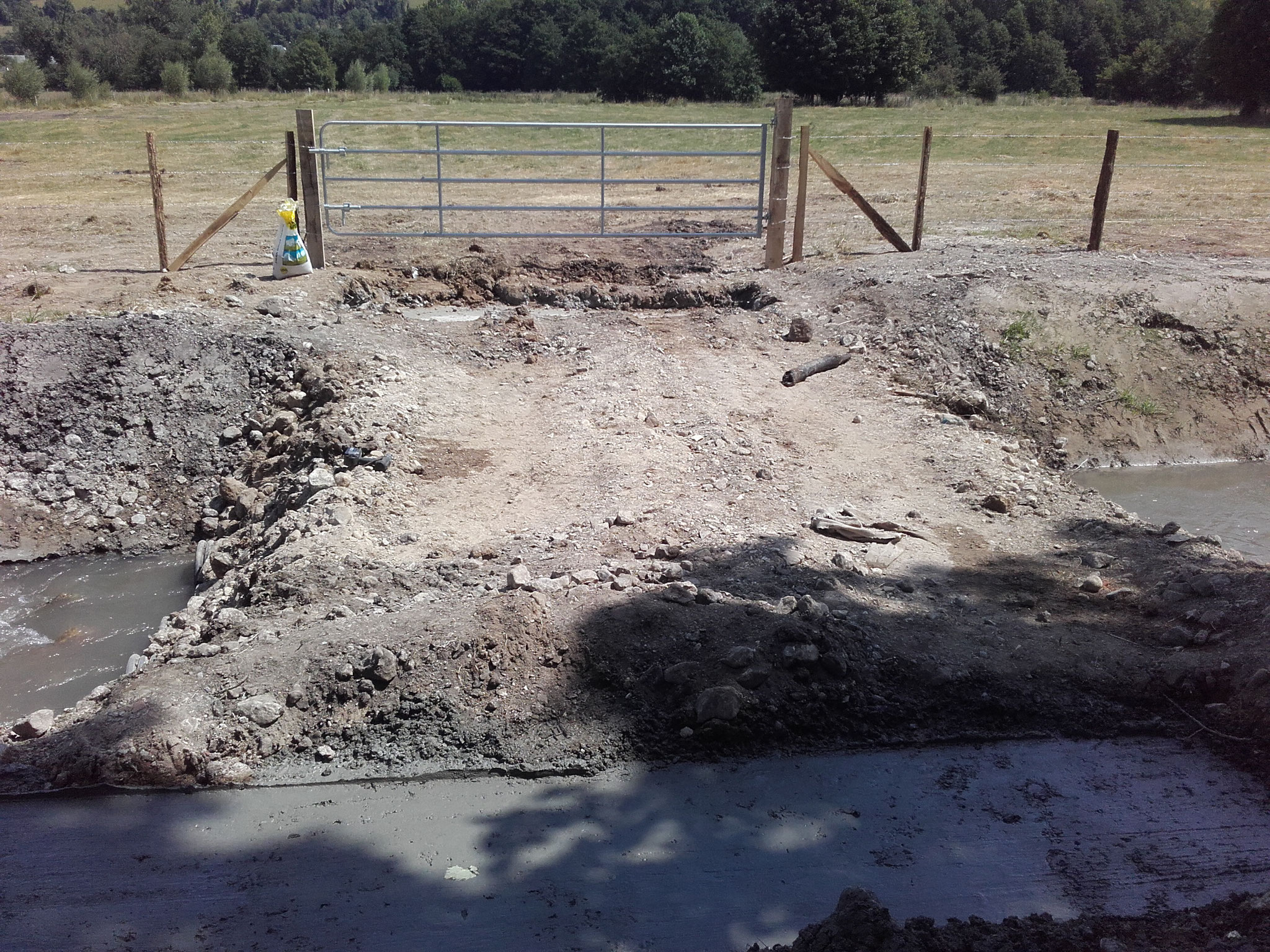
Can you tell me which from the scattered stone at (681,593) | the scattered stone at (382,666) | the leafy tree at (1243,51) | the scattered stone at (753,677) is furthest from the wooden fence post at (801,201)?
the leafy tree at (1243,51)

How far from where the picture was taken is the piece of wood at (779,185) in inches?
484

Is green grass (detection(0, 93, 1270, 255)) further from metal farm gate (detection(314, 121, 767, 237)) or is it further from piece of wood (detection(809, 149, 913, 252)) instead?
piece of wood (detection(809, 149, 913, 252))

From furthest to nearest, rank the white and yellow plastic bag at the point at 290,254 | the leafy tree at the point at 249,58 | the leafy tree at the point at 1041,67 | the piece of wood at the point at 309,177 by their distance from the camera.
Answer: the leafy tree at the point at 249,58 < the leafy tree at the point at 1041,67 < the piece of wood at the point at 309,177 < the white and yellow plastic bag at the point at 290,254

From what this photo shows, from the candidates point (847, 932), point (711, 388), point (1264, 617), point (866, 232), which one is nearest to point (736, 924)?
point (847, 932)

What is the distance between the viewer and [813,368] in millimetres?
9805

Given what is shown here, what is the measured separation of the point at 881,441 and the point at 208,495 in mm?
5643

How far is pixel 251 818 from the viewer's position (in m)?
4.30

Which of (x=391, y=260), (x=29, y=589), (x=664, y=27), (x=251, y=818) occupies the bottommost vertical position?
(x=29, y=589)

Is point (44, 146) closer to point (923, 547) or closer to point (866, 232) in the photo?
point (866, 232)

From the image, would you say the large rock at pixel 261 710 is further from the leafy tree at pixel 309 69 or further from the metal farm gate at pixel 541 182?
the leafy tree at pixel 309 69

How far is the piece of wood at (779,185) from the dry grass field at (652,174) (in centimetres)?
100

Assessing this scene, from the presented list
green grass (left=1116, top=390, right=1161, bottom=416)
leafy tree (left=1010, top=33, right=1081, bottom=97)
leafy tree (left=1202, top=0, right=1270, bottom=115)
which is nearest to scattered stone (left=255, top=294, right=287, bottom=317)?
green grass (left=1116, top=390, right=1161, bottom=416)

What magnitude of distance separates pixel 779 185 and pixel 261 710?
9472 mm

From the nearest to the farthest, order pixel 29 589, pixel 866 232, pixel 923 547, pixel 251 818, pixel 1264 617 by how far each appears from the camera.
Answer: pixel 251 818 < pixel 1264 617 < pixel 923 547 < pixel 29 589 < pixel 866 232
